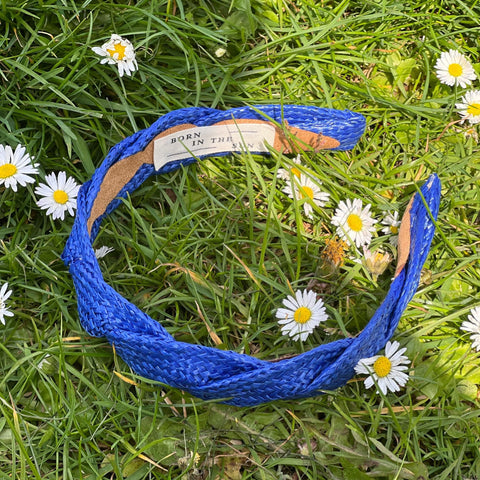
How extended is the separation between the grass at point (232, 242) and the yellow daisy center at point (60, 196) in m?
0.06

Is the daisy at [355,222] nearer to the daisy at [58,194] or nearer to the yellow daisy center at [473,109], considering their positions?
the yellow daisy center at [473,109]

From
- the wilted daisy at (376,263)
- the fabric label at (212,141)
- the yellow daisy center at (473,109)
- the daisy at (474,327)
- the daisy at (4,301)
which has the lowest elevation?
the daisy at (474,327)

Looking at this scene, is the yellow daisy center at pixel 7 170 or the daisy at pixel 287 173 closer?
the yellow daisy center at pixel 7 170

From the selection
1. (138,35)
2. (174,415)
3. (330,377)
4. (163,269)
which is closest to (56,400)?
(174,415)

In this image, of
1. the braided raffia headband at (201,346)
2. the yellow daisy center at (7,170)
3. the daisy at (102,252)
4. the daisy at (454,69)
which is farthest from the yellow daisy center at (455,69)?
the yellow daisy center at (7,170)

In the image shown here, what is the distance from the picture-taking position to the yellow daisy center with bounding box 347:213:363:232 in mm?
1546

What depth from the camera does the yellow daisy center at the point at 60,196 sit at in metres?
1.47

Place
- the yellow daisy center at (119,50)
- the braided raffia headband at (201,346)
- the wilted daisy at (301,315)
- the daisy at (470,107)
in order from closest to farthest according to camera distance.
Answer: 1. the braided raffia headband at (201,346)
2. the wilted daisy at (301,315)
3. the yellow daisy center at (119,50)
4. the daisy at (470,107)

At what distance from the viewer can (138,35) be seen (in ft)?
5.16

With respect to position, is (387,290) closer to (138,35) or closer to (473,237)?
(473,237)

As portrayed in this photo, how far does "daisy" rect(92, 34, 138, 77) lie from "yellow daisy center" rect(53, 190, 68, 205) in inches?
12.5

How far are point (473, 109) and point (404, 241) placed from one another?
0.53 metres

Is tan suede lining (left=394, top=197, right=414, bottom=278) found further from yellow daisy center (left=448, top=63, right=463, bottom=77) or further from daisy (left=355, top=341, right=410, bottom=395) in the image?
yellow daisy center (left=448, top=63, right=463, bottom=77)

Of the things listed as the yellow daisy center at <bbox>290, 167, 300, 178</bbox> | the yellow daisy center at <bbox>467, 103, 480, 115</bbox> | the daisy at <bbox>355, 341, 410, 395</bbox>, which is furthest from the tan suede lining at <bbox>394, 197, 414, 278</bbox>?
the yellow daisy center at <bbox>467, 103, 480, 115</bbox>
